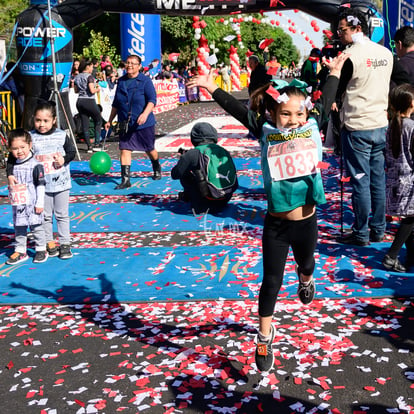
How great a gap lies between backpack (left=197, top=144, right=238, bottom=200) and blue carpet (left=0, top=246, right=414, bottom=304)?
144 centimetres

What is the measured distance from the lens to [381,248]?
5.90 meters

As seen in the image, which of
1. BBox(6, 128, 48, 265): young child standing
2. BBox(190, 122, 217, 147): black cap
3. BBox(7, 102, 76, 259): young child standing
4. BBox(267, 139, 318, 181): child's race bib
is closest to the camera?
BBox(267, 139, 318, 181): child's race bib

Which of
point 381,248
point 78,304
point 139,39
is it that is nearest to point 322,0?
point 381,248

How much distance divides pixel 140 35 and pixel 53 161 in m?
21.9

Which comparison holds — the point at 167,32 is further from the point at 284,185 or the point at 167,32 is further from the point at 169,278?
the point at 284,185

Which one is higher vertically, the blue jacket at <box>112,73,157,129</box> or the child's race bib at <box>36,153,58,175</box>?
the blue jacket at <box>112,73,157,129</box>

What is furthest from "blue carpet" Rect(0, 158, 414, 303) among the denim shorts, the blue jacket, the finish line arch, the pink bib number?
the finish line arch

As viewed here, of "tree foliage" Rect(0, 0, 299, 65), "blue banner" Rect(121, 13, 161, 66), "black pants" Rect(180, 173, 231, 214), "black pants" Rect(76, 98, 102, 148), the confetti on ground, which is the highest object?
"tree foliage" Rect(0, 0, 299, 65)

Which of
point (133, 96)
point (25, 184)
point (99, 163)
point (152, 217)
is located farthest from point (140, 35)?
point (25, 184)

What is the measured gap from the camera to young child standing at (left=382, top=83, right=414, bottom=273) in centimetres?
503

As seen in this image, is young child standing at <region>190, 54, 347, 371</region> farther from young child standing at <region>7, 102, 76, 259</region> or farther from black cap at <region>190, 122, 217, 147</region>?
black cap at <region>190, 122, 217, 147</region>

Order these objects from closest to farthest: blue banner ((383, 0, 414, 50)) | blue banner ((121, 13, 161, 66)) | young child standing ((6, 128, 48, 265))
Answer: young child standing ((6, 128, 48, 265))
blue banner ((383, 0, 414, 50))
blue banner ((121, 13, 161, 66))

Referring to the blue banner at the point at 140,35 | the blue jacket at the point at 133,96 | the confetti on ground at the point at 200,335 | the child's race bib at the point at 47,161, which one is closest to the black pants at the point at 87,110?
the blue jacket at the point at 133,96

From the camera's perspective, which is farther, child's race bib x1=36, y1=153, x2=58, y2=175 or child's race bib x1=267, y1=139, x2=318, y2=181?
child's race bib x1=36, y1=153, x2=58, y2=175
